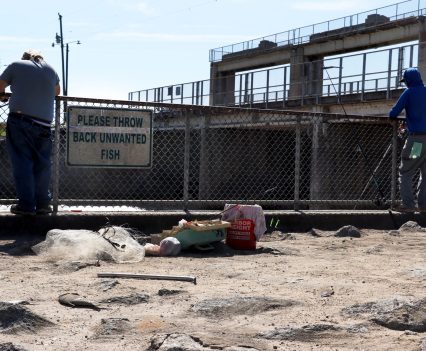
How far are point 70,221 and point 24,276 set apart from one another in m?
2.43

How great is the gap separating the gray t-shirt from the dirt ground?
4.29 feet

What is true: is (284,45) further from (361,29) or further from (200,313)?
(200,313)

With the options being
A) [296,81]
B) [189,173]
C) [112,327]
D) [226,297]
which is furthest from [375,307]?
[296,81]

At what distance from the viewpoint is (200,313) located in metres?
4.52

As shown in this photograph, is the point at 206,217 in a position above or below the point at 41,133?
below

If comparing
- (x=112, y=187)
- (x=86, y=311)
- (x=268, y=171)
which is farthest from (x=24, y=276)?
(x=268, y=171)

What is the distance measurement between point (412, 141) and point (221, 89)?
112ft

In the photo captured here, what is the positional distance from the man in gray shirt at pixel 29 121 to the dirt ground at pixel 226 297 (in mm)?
→ 588

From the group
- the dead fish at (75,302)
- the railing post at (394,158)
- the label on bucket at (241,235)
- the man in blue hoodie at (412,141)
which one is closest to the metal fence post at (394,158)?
the railing post at (394,158)

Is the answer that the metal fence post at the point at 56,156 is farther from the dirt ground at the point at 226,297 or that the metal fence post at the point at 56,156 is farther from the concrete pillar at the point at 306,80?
the concrete pillar at the point at 306,80

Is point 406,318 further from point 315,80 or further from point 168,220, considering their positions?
point 315,80

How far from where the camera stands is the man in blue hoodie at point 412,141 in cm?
1038

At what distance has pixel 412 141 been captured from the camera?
10.4 meters

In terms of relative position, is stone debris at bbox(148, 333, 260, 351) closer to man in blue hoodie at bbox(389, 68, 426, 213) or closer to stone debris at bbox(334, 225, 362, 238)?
stone debris at bbox(334, 225, 362, 238)
